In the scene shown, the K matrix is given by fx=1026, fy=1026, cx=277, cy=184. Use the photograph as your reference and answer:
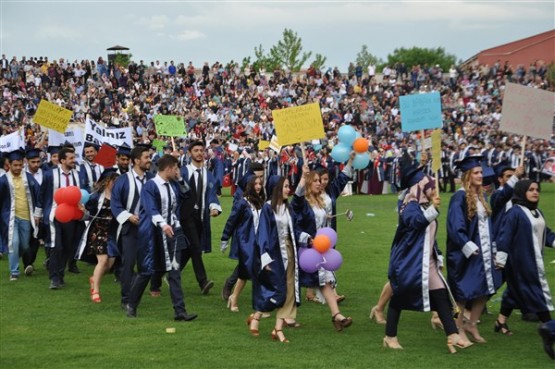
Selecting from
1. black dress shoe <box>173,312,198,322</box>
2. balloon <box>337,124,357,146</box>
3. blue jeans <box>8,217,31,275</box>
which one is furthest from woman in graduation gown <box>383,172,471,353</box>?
blue jeans <box>8,217,31,275</box>

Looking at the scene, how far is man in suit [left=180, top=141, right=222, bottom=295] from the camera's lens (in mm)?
12859

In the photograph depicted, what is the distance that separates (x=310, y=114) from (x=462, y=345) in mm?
3086

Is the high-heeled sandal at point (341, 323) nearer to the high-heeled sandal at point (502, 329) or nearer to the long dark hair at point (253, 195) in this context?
the high-heeled sandal at point (502, 329)

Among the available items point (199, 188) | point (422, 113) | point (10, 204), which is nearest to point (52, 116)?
point (10, 204)

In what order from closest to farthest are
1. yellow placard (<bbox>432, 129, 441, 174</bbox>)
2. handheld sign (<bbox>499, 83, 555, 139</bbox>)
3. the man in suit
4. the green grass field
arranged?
the green grass field
yellow placard (<bbox>432, 129, 441, 174</bbox>)
handheld sign (<bbox>499, 83, 555, 139</bbox>)
the man in suit

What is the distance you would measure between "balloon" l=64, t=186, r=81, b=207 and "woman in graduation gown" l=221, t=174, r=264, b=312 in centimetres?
212

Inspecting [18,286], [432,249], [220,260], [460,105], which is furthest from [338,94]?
[432,249]

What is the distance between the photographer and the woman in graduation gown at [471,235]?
387 inches

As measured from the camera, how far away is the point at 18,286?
13492 mm

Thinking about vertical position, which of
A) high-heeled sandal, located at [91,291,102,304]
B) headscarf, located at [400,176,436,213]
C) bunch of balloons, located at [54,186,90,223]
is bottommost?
high-heeled sandal, located at [91,291,102,304]

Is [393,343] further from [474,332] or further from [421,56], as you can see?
[421,56]

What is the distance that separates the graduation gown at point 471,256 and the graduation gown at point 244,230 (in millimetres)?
2193

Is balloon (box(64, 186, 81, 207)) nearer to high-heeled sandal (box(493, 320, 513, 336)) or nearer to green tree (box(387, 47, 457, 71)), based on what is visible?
high-heeled sandal (box(493, 320, 513, 336))

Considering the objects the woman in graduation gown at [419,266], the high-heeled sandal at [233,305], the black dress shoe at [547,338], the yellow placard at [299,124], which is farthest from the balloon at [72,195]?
the black dress shoe at [547,338]
